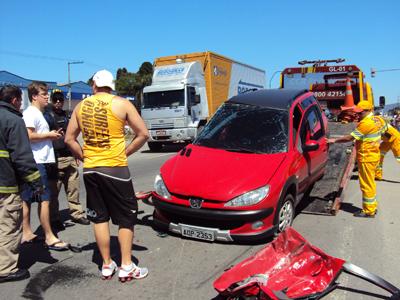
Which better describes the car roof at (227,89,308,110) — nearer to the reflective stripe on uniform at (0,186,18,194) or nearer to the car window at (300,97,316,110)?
the car window at (300,97,316,110)

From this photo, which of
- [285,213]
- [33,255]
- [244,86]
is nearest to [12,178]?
[33,255]

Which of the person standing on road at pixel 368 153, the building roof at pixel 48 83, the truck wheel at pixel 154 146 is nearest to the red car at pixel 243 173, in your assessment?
the person standing on road at pixel 368 153

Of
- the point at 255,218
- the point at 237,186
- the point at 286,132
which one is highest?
the point at 286,132

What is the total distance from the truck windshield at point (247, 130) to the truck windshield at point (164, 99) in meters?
10.2

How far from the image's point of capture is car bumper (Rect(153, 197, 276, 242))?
4.63m

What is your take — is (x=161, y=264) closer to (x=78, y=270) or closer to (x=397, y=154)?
(x=78, y=270)

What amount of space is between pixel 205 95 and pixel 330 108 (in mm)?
6157

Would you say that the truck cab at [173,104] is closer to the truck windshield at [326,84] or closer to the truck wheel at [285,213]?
the truck windshield at [326,84]

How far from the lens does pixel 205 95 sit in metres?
18.7

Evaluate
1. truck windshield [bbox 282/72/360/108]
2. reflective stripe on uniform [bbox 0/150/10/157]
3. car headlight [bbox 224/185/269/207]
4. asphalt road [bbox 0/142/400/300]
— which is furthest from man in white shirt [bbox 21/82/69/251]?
truck windshield [bbox 282/72/360/108]

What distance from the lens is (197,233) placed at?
4.84 meters

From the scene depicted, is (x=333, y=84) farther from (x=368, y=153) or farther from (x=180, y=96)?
(x=368, y=153)

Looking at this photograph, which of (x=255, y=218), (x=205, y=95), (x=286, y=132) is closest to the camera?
(x=255, y=218)

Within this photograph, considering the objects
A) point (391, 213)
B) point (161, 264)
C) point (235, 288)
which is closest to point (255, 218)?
point (161, 264)
